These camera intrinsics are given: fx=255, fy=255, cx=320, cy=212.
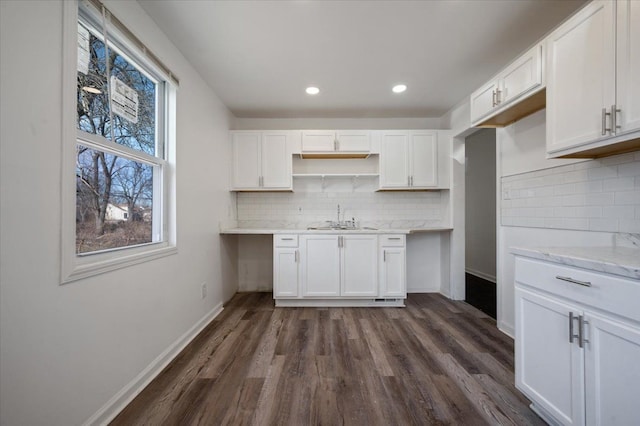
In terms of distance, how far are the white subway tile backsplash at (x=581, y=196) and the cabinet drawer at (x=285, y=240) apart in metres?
2.21

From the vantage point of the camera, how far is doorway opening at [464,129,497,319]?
13.4 feet

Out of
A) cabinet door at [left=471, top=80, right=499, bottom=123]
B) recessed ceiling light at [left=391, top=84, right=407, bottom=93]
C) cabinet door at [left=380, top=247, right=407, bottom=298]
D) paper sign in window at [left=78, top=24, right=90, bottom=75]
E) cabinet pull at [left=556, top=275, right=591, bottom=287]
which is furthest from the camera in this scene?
cabinet door at [left=380, top=247, right=407, bottom=298]

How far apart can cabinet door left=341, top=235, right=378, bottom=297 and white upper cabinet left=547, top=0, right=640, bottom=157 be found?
1.89 metres

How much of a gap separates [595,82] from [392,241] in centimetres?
213

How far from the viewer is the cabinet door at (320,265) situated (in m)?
3.09

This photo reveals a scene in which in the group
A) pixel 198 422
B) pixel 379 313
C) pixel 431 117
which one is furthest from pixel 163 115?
pixel 431 117

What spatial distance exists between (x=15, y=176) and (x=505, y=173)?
3.29 metres

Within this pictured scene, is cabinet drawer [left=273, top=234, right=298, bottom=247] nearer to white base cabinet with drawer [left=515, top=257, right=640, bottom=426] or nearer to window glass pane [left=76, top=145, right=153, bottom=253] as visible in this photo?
window glass pane [left=76, top=145, right=153, bottom=253]

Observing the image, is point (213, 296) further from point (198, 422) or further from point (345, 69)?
point (345, 69)

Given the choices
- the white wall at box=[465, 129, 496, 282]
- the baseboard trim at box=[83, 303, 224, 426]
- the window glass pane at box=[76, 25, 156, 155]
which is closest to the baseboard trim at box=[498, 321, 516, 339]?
the white wall at box=[465, 129, 496, 282]

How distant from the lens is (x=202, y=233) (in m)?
2.61

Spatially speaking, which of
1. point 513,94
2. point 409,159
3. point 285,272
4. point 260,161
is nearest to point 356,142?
point 409,159

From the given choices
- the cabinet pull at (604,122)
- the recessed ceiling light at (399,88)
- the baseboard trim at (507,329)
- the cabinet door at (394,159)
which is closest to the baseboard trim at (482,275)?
the baseboard trim at (507,329)

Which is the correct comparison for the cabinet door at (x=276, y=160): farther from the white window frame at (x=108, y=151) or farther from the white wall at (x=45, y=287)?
the white wall at (x=45, y=287)
